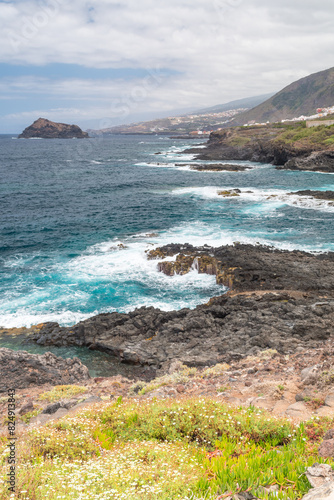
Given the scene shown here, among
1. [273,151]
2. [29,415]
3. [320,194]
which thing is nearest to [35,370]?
[29,415]

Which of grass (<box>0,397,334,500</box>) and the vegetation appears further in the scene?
the vegetation

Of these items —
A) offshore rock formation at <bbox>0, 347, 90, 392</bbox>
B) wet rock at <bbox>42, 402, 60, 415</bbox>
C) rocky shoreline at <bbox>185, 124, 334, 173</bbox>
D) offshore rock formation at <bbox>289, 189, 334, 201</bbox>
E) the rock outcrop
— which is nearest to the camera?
wet rock at <bbox>42, 402, 60, 415</bbox>

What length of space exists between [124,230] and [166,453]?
33.2 meters

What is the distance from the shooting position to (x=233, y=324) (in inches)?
696

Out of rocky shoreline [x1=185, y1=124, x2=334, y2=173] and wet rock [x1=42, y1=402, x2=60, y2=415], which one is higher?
rocky shoreline [x1=185, y1=124, x2=334, y2=173]

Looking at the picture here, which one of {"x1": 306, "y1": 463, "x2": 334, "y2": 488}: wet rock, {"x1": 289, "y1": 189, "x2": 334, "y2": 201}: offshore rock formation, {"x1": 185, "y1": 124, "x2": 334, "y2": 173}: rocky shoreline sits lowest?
{"x1": 306, "y1": 463, "x2": 334, "y2": 488}: wet rock

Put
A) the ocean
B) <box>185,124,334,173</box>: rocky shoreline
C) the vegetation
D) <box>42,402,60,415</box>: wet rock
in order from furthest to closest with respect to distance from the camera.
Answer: the vegetation < <box>185,124,334,173</box>: rocky shoreline < the ocean < <box>42,402,60,415</box>: wet rock

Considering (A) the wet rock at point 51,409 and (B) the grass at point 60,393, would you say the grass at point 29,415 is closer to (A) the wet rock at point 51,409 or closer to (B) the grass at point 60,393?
(A) the wet rock at point 51,409

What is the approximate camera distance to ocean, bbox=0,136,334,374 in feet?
76.7

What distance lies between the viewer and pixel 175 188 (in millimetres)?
60938

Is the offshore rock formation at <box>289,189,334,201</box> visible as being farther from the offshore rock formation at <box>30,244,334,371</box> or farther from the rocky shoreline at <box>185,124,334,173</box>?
the offshore rock formation at <box>30,244,334,371</box>

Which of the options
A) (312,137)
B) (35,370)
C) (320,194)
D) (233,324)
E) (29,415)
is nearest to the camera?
(29,415)

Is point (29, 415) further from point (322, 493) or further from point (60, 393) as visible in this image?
point (322, 493)

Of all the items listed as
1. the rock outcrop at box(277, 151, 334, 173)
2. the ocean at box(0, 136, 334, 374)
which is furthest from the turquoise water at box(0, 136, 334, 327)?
the rock outcrop at box(277, 151, 334, 173)
